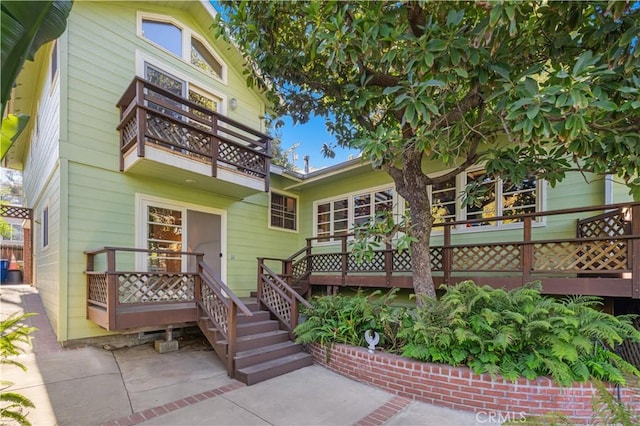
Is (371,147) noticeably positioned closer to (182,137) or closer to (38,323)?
(182,137)

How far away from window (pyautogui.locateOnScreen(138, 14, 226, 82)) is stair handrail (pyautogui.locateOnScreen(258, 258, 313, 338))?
565cm

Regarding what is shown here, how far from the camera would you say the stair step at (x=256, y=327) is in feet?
18.6

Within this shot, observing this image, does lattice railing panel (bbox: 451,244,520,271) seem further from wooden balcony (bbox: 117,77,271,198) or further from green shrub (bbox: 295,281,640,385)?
wooden balcony (bbox: 117,77,271,198)

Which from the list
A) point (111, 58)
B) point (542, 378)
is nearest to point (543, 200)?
point (542, 378)

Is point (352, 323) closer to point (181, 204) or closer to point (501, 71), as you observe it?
point (501, 71)

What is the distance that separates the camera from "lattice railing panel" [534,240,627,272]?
4.72 meters

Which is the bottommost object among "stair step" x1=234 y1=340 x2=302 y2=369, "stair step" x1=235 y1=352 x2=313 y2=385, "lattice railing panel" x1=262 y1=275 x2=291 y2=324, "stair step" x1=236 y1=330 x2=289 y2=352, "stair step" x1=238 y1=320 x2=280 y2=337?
"stair step" x1=235 y1=352 x2=313 y2=385

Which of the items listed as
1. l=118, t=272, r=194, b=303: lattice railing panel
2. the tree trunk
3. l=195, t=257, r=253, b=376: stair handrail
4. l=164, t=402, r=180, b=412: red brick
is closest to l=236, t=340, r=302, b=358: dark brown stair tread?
l=195, t=257, r=253, b=376: stair handrail

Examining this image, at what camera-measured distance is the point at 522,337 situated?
155 inches

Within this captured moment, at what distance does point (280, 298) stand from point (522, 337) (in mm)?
4172

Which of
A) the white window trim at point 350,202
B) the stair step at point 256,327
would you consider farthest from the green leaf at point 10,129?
the white window trim at point 350,202

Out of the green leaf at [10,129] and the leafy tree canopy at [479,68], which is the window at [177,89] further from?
the green leaf at [10,129]

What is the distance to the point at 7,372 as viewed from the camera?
458 centimetres

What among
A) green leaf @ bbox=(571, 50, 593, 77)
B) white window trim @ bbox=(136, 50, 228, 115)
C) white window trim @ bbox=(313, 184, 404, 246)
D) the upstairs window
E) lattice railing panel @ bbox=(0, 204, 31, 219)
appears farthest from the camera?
lattice railing panel @ bbox=(0, 204, 31, 219)
